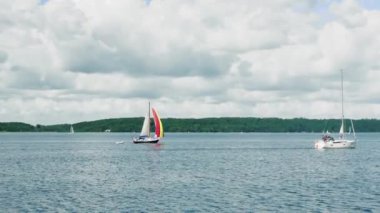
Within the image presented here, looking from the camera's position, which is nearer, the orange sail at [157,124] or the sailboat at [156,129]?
the orange sail at [157,124]

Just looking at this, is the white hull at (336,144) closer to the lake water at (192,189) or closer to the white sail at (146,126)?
the white sail at (146,126)

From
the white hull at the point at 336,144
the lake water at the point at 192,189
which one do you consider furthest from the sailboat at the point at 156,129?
the lake water at the point at 192,189

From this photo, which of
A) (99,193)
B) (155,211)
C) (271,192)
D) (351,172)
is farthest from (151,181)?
(351,172)

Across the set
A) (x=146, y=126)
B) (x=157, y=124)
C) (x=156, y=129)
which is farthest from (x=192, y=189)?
(x=146, y=126)

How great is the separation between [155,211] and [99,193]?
43.5ft

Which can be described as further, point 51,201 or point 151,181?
point 151,181

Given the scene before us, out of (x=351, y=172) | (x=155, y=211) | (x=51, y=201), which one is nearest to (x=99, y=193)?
(x=51, y=201)

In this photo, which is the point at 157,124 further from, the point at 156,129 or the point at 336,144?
the point at 336,144

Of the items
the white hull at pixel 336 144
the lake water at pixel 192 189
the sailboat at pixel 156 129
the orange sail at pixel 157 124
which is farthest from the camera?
the sailboat at pixel 156 129

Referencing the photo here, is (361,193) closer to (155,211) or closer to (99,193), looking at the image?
(155,211)

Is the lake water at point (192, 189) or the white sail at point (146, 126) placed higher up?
the white sail at point (146, 126)

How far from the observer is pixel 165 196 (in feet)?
192

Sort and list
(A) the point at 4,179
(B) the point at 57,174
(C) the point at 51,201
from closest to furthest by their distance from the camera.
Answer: (C) the point at 51,201 < (A) the point at 4,179 < (B) the point at 57,174

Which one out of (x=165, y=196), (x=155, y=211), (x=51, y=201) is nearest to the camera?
(x=155, y=211)
